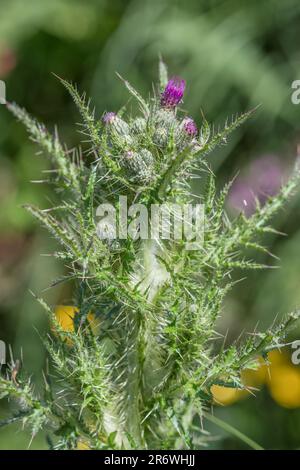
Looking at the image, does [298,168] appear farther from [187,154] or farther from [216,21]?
[216,21]

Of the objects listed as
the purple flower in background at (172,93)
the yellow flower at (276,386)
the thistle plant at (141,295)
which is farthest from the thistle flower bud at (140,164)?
the yellow flower at (276,386)

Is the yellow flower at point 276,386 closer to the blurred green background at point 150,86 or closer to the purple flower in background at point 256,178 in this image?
the blurred green background at point 150,86

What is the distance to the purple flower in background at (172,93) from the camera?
160 centimetres

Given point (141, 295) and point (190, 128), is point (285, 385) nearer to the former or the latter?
point (141, 295)

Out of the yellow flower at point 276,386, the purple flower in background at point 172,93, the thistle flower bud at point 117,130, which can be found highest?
the purple flower in background at point 172,93

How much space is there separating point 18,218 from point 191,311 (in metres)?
2.28

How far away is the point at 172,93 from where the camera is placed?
63.2 inches

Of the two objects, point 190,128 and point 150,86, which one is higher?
point 190,128

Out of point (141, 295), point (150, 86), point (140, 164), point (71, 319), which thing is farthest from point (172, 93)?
point (150, 86)

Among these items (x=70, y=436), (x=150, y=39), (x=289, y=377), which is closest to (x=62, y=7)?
(x=150, y=39)

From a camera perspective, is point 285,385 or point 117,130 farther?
point 285,385

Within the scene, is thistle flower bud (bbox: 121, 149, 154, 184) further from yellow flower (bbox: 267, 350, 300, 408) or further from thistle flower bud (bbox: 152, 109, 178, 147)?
yellow flower (bbox: 267, 350, 300, 408)

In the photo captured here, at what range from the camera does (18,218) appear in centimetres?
377

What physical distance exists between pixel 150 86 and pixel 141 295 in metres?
2.29
